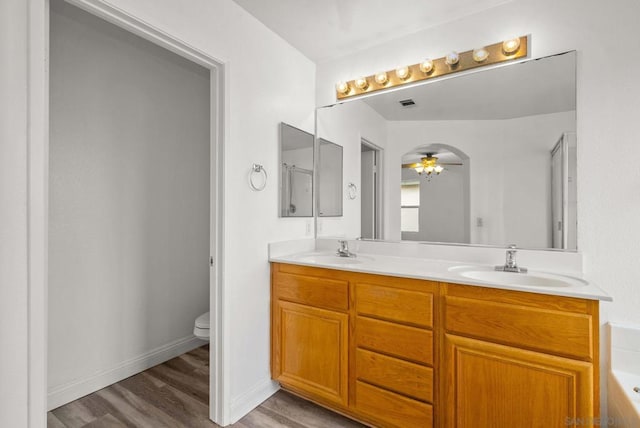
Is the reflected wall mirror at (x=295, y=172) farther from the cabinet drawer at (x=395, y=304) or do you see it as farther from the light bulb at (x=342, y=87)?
the cabinet drawer at (x=395, y=304)

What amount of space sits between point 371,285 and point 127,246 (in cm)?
181

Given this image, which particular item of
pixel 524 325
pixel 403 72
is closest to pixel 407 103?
pixel 403 72

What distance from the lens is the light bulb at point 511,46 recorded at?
1781mm

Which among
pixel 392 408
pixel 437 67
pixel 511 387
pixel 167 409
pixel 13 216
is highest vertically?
pixel 437 67

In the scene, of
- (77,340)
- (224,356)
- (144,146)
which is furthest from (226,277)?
(144,146)

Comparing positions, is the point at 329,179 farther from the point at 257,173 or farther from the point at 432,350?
the point at 432,350

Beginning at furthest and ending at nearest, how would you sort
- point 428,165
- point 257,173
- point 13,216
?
point 428,165 → point 257,173 → point 13,216

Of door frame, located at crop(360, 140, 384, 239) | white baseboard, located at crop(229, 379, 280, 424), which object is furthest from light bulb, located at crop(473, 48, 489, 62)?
white baseboard, located at crop(229, 379, 280, 424)

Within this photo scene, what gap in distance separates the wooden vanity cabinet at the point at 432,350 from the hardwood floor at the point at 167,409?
0.12m

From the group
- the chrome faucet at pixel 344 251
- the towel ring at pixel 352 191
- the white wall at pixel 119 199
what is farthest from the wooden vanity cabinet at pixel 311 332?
the white wall at pixel 119 199

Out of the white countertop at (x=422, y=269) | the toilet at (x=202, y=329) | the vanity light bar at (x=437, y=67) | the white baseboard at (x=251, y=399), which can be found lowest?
the white baseboard at (x=251, y=399)

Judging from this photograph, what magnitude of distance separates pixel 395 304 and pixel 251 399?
3.62 feet

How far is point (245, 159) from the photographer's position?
1937 mm

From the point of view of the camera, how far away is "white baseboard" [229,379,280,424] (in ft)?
6.03
